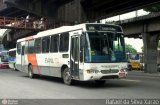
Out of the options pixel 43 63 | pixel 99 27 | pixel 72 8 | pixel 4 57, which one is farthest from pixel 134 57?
pixel 99 27

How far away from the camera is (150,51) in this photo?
160ft

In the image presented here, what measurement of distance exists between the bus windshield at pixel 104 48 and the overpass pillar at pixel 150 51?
30520mm

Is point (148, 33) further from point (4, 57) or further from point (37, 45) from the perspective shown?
point (37, 45)

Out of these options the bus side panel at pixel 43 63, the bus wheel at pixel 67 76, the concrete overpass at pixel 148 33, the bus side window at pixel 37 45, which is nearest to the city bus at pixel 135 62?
the concrete overpass at pixel 148 33

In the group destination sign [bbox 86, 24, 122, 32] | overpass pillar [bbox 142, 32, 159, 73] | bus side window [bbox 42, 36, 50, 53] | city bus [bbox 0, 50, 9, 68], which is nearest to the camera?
destination sign [bbox 86, 24, 122, 32]

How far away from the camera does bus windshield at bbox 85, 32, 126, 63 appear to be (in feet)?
55.5

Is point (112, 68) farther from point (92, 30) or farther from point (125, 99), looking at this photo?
point (125, 99)

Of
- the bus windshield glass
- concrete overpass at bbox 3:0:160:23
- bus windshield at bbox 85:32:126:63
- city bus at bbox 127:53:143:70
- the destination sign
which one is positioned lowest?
city bus at bbox 127:53:143:70

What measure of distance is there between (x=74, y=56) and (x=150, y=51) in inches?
1256

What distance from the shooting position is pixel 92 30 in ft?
56.7

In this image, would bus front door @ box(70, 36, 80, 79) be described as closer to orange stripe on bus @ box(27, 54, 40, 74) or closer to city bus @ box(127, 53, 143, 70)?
orange stripe on bus @ box(27, 54, 40, 74)

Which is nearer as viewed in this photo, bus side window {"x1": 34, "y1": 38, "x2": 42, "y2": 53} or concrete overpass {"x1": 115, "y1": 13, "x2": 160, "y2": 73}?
bus side window {"x1": 34, "y1": 38, "x2": 42, "y2": 53}

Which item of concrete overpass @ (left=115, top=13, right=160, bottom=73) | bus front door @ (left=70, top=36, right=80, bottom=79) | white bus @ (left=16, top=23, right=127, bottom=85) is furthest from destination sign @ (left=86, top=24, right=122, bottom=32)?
concrete overpass @ (left=115, top=13, right=160, bottom=73)

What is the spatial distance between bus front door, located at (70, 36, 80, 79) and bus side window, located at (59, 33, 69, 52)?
0.65m
